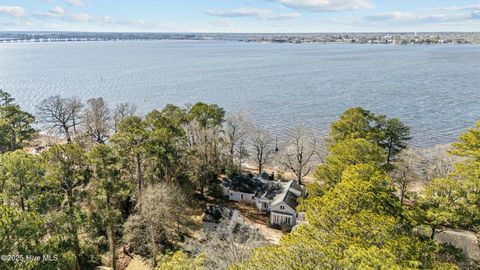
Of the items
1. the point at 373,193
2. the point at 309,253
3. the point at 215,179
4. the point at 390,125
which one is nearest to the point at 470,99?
the point at 390,125

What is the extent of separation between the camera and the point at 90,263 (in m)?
21.3

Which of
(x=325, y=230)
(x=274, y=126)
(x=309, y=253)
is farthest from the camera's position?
(x=274, y=126)

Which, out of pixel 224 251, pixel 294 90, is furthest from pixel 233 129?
pixel 294 90

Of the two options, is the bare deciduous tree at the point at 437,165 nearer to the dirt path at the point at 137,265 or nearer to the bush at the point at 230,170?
the bush at the point at 230,170

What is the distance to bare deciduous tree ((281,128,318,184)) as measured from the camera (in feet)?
123

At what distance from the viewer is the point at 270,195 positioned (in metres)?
32.1

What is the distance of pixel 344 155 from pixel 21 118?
1189 inches

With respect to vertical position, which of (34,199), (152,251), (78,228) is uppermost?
(34,199)

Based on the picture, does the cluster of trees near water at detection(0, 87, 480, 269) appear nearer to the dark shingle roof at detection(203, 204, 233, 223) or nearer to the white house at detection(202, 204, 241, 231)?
the white house at detection(202, 204, 241, 231)

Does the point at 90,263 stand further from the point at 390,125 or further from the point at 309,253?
the point at 390,125

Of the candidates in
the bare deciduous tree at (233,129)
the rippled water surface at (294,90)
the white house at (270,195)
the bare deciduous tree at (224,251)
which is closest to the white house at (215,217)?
the bare deciduous tree at (224,251)

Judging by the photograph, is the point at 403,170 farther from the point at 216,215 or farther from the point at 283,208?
the point at 216,215

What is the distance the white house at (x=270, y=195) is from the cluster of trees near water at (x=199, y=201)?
2.39m

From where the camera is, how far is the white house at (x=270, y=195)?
29438mm
